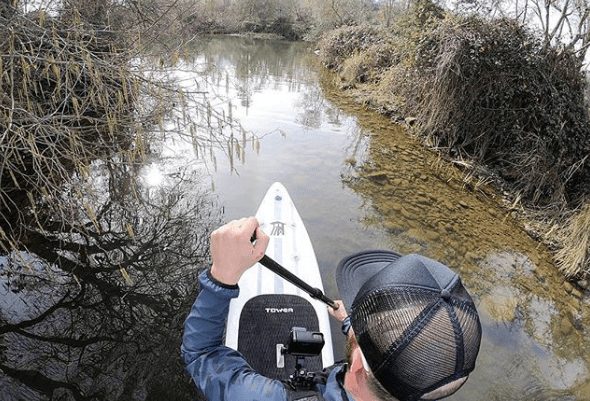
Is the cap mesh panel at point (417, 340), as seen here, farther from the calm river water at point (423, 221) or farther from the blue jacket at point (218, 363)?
the calm river water at point (423, 221)

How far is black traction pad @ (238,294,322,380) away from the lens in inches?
107

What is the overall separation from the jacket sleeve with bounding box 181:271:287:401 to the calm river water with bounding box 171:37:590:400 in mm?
2552

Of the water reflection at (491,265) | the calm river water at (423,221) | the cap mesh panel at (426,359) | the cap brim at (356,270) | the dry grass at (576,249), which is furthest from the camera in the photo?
the dry grass at (576,249)

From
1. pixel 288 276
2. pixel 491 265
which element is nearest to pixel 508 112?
pixel 491 265

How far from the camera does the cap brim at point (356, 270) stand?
1.53 meters

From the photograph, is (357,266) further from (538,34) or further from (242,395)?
(538,34)

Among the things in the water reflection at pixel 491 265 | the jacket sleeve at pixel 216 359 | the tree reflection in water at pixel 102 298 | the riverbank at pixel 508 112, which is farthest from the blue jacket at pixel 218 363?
the riverbank at pixel 508 112

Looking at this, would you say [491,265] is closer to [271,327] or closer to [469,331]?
[271,327]

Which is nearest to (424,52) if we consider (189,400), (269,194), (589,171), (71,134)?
(589,171)

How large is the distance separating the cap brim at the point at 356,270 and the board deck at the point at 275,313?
1.08 metres

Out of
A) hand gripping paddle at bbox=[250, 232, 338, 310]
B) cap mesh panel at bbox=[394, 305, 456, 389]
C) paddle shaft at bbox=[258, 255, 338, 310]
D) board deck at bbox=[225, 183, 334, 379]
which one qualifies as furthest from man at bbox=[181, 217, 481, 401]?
board deck at bbox=[225, 183, 334, 379]

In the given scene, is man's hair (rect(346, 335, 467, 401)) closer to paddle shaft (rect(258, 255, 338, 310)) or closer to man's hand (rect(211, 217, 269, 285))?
man's hand (rect(211, 217, 269, 285))

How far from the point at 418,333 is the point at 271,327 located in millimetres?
2193

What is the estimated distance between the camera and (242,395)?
47.9 inches
